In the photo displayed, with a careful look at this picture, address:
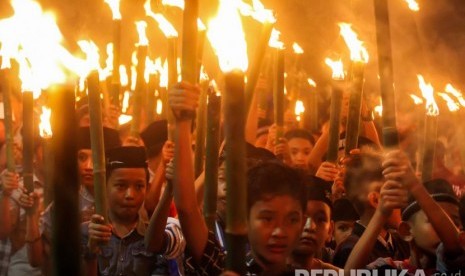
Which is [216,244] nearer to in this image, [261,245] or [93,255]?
[261,245]

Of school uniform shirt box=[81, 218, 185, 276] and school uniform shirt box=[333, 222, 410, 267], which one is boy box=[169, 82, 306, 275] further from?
school uniform shirt box=[333, 222, 410, 267]

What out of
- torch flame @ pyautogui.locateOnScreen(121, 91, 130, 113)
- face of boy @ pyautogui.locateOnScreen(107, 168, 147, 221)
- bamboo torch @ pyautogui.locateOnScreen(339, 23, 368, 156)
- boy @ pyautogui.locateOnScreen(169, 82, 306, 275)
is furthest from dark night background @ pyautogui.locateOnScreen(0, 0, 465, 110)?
boy @ pyautogui.locateOnScreen(169, 82, 306, 275)

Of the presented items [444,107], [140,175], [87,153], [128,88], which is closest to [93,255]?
[140,175]

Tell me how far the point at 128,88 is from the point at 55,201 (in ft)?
20.9

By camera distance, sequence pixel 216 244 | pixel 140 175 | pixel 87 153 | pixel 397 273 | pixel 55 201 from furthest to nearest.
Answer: pixel 87 153, pixel 140 175, pixel 397 273, pixel 216 244, pixel 55 201

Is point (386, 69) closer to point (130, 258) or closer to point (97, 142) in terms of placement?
point (97, 142)

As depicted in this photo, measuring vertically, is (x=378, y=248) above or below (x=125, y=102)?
below

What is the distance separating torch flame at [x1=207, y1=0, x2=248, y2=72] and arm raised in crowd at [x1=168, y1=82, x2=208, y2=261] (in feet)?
1.27

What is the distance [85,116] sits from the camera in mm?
5285

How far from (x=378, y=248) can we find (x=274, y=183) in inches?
47.2

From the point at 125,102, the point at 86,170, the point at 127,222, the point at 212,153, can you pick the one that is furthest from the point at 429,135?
the point at 125,102

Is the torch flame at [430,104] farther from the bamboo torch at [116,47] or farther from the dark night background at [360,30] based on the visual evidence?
the dark night background at [360,30]

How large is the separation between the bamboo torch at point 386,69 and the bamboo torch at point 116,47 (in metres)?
2.55

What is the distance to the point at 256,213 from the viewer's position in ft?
8.98
